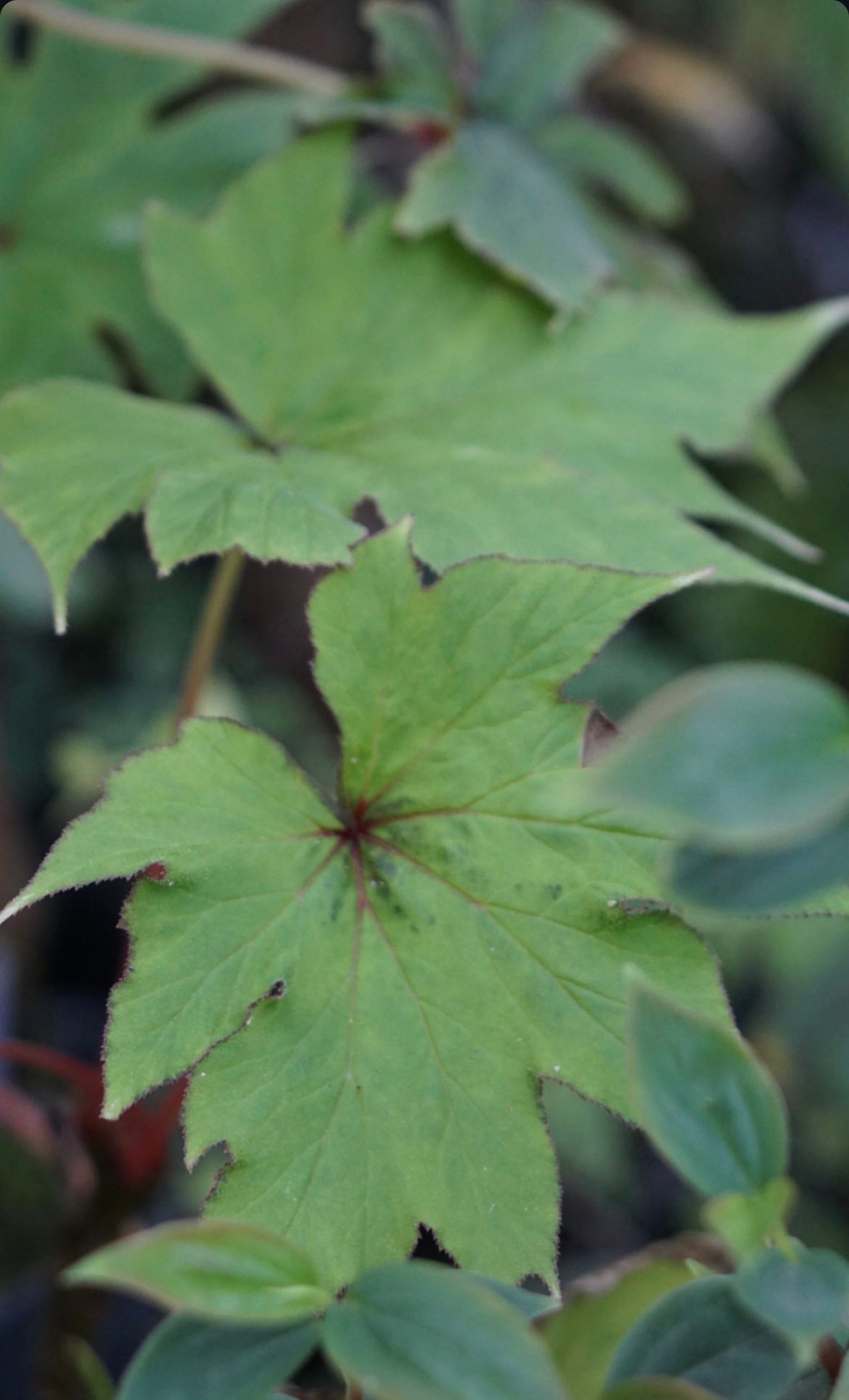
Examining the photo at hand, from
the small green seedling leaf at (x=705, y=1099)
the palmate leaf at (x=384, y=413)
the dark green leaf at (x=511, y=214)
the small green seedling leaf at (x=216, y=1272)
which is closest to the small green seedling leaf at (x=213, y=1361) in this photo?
the small green seedling leaf at (x=216, y=1272)

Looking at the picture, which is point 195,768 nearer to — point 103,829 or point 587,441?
point 103,829

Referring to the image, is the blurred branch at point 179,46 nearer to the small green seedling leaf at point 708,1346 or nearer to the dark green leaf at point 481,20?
the dark green leaf at point 481,20

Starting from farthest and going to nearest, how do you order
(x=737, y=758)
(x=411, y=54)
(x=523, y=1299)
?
(x=411, y=54) < (x=523, y=1299) < (x=737, y=758)

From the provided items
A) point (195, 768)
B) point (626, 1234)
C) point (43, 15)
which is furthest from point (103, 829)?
point (626, 1234)

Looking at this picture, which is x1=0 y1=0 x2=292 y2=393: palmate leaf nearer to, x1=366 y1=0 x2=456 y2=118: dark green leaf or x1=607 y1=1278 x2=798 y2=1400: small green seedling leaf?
x1=366 y1=0 x2=456 y2=118: dark green leaf

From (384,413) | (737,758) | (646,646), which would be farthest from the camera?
(646,646)

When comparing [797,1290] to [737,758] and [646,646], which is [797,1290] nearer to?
[737,758]

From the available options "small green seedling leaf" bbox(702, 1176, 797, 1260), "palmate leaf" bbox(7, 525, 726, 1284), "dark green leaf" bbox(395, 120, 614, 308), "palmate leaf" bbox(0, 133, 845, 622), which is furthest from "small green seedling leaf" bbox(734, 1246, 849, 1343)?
"dark green leaf" bbox(395, 120, 614, 308)

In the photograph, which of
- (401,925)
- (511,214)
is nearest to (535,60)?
(511,214)
